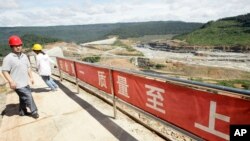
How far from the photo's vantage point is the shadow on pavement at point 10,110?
641 cm

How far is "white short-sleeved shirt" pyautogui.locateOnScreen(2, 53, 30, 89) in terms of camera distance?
17.3ft

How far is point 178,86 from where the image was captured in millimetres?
3393

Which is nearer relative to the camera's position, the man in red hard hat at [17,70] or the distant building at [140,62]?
the man in red hard hat at [17,70]

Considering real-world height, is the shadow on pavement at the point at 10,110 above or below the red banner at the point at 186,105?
below

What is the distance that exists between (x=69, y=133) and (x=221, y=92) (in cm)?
332

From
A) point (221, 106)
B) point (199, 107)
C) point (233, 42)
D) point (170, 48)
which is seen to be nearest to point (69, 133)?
point (199, 107)

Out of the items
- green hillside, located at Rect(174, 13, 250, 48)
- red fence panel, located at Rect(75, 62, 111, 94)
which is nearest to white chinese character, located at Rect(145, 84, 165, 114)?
red fence panel, located at Rect(75, 62, 111, 94)

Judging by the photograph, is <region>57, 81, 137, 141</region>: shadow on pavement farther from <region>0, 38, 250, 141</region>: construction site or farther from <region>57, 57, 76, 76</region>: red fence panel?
<region>57, 57, 76, 76</region>: red fence panel

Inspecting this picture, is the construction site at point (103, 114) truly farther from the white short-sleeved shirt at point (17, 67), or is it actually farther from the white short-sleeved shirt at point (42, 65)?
the white short-sleeved shirt at point (17, 67)

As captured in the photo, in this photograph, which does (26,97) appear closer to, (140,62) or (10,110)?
(10,110)

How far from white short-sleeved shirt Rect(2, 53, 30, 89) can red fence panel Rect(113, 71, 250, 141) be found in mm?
2551

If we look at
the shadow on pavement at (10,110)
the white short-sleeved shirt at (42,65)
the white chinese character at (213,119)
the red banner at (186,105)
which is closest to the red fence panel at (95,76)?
the red banner at (186,105)

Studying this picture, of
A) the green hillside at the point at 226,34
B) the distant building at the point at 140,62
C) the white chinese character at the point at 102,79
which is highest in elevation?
the white chinese character at the point at 102,79

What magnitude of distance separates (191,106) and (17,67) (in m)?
4.03
